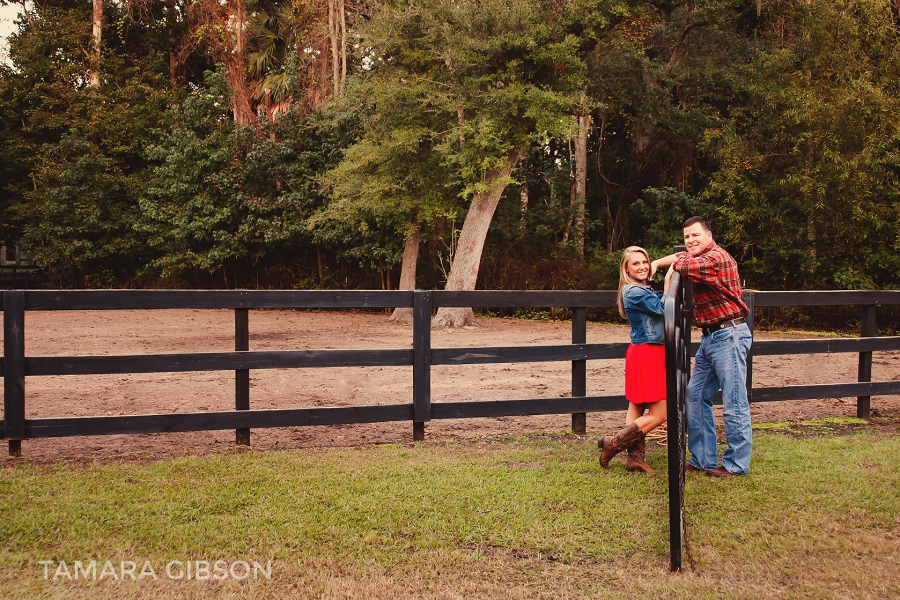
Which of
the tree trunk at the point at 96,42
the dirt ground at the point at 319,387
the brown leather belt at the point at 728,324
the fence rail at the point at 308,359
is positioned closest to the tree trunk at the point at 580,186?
the dirt ground at the point at 319,387

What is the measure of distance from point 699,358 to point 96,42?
3305 centimetres

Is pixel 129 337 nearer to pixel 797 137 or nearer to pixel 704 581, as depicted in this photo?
pixel 704 581

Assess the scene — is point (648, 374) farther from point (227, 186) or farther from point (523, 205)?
point (227, 186)

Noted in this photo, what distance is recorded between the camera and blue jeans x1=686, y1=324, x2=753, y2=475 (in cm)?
517

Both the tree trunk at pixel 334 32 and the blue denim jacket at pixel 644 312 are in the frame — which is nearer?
the blue denim jacket at pixel 644 312

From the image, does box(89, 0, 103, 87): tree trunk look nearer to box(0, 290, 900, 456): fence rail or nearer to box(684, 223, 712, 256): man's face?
box(0, 290, 900, 456): fence rail

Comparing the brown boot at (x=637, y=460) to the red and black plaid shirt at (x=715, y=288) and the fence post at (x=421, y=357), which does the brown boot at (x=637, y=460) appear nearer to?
the red and black plaid shirt at (x=715, y=288)

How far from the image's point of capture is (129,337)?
53.0 feet

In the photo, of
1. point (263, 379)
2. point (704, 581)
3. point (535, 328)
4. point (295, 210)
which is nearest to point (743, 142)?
point (535, 328)

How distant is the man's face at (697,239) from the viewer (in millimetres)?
5066

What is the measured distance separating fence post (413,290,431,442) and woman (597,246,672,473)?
5.62 ft

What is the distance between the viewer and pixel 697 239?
5066mm

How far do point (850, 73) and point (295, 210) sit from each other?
17.4m

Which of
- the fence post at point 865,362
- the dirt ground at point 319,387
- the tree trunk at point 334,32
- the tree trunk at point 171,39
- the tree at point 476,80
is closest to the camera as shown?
the dirt ground at point 319,387
